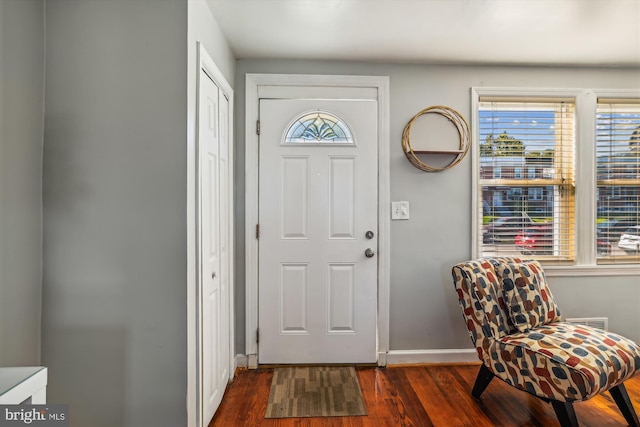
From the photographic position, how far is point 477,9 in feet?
6.13

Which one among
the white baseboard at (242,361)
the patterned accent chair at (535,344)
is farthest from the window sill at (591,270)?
the white baseboard at (242,361)

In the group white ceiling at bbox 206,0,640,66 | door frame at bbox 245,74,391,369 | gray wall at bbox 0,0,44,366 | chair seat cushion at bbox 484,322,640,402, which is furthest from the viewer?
door frame at bbox 245,74,391,369

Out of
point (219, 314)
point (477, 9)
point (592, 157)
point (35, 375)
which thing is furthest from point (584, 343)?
point (35, 375)

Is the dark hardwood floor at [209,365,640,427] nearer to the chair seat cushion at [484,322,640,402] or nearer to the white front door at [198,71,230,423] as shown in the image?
the white front door at [198,71,230,423]

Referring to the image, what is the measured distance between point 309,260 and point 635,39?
261cm

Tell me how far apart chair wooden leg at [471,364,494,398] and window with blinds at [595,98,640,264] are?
57.9 inches

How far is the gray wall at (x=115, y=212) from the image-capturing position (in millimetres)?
1465

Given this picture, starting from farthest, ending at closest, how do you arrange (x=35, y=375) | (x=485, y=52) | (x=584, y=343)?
(x=485, y=52), (x=584, y=343), (x=35, y=375)

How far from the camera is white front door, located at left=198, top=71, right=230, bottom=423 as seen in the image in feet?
5.69

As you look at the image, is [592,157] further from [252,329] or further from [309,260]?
[252,329]

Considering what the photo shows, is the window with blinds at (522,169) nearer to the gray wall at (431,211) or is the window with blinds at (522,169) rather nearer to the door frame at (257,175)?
the gray wall at (431,211)

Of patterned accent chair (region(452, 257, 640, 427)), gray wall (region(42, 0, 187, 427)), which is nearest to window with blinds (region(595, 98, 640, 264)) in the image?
A: patterned accent chair (region(452, 257, 640, 427))

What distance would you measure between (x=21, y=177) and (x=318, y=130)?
1.74 meters

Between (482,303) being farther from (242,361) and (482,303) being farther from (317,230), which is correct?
(242,361)
